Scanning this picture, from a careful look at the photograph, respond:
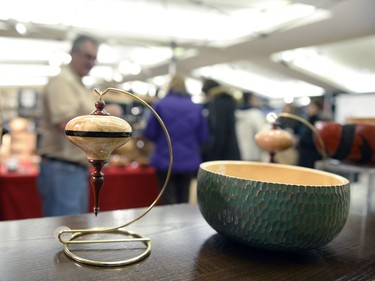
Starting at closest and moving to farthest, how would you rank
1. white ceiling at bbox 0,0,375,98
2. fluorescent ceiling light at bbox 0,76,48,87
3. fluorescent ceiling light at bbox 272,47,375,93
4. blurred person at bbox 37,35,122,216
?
blurred person at bbox 37,35,122,216 < white ceiling at bbox 0,0,375,98 < fluorescent ceiling light at bbox 272,47,375,93 < fluorescent ceiling light at bbox 0,76,48,87

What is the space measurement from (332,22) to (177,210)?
3921 millimetres

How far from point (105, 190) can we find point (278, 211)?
69.5 inches

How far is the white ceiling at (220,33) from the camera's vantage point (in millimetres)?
3676

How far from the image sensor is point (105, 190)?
2090mm

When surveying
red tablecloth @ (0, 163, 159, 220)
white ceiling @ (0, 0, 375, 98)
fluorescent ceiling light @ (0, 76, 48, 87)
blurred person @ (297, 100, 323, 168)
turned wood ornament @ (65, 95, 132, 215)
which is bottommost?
red tablecloth @ (0, 163, 159, 220)

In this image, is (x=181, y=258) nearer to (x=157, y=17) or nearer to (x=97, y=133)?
(x=97, y=133)

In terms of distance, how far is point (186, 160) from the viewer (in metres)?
1.96

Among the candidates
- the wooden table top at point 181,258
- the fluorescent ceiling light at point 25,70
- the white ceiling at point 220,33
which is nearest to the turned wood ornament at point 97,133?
the wooden table top at point 181,258

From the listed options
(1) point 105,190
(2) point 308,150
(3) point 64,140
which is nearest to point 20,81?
(1) point 105,190

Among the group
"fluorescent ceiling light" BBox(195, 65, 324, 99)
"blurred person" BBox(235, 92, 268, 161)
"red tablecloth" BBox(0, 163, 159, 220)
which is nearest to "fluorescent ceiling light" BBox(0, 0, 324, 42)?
"blurred person" BBox(235, 92, 268, 161)

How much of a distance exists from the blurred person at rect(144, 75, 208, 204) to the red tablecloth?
27 centimetres

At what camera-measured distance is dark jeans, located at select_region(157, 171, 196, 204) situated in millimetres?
1991

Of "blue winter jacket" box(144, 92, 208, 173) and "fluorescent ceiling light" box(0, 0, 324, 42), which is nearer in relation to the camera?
"blue winter jacket" box(144, 92, 208, 173)

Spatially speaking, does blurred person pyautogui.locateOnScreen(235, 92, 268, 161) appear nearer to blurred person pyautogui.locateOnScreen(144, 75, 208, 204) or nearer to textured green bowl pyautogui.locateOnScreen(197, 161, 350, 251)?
blurred person pyautogui.locateOnScreen(144, 75, 208, 204)
